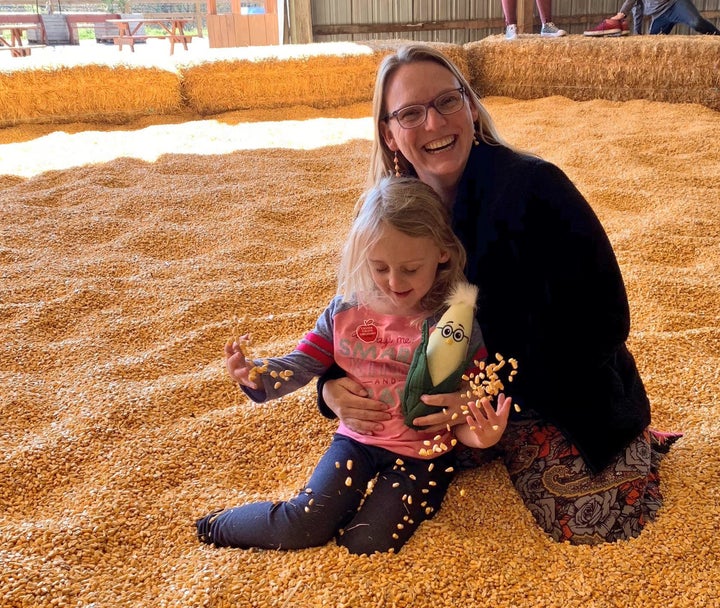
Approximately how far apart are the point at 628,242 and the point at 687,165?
3.77 ft

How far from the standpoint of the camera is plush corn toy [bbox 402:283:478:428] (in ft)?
4.27

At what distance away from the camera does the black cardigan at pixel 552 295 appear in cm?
131

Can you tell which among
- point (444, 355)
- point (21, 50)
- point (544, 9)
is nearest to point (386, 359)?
point (444, 355)

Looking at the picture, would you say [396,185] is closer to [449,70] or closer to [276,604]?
[449,70]

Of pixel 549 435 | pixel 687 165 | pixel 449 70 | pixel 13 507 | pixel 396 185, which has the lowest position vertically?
pixel 13 507

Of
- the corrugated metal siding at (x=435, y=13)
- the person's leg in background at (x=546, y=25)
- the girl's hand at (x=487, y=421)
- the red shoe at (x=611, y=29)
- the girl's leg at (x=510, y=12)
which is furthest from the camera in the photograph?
the corrugated metal siding at (x=435, y=13)

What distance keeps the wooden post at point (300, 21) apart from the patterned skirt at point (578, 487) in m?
6.73

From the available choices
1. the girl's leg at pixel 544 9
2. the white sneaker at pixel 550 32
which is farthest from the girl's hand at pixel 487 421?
the girl's leg at pixel 544 9

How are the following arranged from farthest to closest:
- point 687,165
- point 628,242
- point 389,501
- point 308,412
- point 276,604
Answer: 1. point 687,165
2. point 628,242
3. point 308,412
4. point 389,501
5. point 276,604

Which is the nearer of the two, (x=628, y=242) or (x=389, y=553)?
(x=389, y=553)

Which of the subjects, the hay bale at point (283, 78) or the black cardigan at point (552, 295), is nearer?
the black cardigan at point (552, 295)

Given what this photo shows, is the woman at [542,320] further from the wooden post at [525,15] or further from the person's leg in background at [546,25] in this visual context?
the wooden post at [525,15]

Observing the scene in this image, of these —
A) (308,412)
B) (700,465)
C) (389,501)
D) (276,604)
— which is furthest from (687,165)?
(276,604)

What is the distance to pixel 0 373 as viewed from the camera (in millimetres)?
1990
